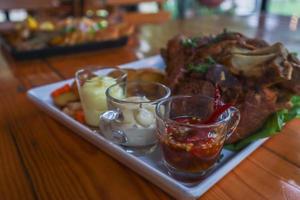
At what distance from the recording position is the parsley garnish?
0.73 m

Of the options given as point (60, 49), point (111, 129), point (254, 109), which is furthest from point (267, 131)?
point (60, 49)

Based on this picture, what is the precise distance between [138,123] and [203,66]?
22 cm

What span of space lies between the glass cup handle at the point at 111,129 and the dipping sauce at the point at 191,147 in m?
0.11

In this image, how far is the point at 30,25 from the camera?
155 cm

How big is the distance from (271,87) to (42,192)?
505 millimetres

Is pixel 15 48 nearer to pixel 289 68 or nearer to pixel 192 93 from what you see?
pixel 192 93

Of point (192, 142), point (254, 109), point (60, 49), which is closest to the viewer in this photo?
point (192, 142)

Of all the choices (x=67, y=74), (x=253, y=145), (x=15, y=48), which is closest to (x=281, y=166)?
(x=253, y=145)

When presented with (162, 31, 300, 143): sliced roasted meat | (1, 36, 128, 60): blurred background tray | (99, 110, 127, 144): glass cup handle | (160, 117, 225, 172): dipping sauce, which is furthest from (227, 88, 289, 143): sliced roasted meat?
(1, 36, 128, 60): blurred background tray

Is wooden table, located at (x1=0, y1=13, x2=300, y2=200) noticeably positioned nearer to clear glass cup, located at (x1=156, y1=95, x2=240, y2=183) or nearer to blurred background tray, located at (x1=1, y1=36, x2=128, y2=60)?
clear glass cup, located at (x1=156, y1=95, x2=240, y2=183)

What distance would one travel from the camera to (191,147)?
548 millimetres

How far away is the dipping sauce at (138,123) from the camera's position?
25.2 inches

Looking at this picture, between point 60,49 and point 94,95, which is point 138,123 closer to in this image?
point 94,95

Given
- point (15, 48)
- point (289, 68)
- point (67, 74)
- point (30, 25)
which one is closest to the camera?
point (289, 68)
